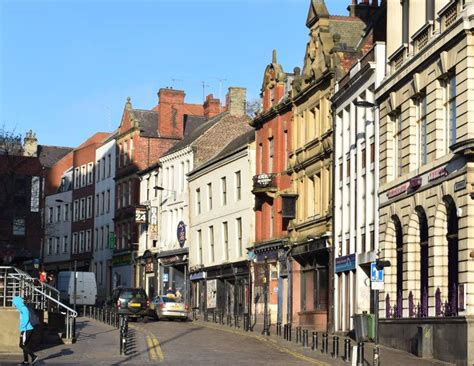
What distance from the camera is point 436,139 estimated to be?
103ft

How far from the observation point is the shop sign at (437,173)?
30.6 metres

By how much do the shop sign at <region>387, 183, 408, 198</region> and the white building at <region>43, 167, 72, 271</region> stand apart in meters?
64.8

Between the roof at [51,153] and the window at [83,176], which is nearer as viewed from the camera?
the window at [83,176]

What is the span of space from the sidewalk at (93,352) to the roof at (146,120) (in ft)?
138

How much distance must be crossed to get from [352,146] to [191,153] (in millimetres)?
28042

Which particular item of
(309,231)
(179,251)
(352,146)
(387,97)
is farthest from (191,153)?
(387,97)

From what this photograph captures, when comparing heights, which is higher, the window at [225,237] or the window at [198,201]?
the window at [198,201]

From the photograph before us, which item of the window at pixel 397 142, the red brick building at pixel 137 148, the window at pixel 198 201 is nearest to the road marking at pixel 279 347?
the window at pixel 397 142

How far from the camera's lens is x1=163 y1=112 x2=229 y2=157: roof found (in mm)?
72350

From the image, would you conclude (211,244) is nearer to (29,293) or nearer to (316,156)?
(316,156)

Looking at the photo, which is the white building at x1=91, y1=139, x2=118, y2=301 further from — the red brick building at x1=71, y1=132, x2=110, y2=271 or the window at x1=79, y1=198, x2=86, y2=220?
the window at x1=79, y1=198, x2=86, y2=220

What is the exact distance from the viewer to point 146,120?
84625 mm

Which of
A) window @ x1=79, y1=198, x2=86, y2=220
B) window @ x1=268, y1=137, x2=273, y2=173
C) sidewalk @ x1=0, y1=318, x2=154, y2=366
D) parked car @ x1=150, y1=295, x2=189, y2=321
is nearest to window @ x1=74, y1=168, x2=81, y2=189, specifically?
window @ x1=79, y1=198, x2=86, y2=220

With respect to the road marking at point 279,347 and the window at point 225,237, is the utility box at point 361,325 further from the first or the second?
the window at point 225,237
